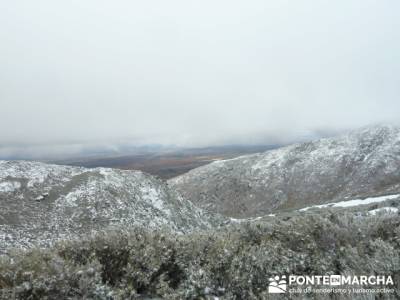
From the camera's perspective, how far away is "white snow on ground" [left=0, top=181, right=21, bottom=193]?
70.2ft

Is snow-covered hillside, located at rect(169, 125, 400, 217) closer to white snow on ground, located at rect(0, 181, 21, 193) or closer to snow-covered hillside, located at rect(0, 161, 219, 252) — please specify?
snow-covered hillside, located at rect(0, 161, 219, 252)

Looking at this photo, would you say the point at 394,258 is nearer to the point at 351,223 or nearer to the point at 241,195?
the point at 351,223

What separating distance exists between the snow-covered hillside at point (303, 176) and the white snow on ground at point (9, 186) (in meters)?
43.6

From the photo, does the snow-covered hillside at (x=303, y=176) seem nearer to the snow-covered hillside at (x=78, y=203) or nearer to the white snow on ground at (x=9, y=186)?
the snow-covered hillside at (x=78, y=203)

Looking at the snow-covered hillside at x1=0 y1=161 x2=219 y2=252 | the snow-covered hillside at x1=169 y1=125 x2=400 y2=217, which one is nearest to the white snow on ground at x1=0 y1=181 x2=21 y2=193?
the snow-covered hillside at x1=0 y1=161 x2=219 y2=252

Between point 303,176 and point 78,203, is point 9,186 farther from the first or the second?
point 303,176

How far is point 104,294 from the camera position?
13.5ft

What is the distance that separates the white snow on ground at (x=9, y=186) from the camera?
842 inches

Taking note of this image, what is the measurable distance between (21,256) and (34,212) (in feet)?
56.9

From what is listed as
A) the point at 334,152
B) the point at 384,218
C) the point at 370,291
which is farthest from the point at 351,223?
the point at 334,152

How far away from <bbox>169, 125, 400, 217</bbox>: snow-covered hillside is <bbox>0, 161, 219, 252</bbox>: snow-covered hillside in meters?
34.9

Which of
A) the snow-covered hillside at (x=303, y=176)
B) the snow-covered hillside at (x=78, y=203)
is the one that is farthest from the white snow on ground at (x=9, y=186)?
the snow-covered hillside at (x=303, y=176)

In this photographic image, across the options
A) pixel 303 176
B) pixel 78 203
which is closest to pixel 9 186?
pixel 78 203

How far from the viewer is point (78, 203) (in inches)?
880
